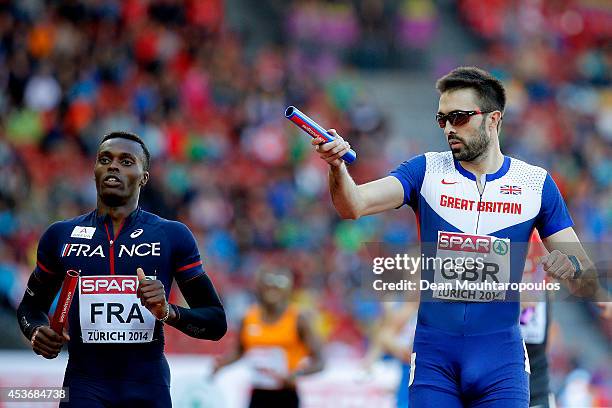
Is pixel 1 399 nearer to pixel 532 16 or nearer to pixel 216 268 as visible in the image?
pixel 216 268

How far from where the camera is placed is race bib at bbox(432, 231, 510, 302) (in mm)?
6828

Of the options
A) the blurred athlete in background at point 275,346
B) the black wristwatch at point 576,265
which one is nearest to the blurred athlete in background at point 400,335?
the blurred athlete in background at point 275,346

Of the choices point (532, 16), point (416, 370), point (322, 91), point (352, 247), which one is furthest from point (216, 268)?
point (532, 16)

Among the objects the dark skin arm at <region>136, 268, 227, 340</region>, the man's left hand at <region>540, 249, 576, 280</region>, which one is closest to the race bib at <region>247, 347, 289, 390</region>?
the dark skin arm at <region>136, 268, 227, 340</region>

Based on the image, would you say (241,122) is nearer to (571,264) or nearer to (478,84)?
(478,84)

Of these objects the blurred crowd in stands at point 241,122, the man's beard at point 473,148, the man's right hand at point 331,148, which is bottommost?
the man's right hand at point 331,148

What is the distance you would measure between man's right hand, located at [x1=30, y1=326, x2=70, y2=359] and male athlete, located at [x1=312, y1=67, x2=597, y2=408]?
1.85 meters

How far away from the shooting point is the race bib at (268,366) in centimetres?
1105

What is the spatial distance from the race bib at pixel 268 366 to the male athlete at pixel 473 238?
4373 millimetres

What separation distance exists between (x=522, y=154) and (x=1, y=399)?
12171 millimetres

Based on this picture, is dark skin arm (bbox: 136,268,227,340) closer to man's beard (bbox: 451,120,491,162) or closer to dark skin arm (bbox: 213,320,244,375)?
man's beard (bbox: 451,120,491,162)

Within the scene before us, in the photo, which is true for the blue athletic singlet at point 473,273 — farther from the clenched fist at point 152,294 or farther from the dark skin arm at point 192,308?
the clenched fist at point 152,294

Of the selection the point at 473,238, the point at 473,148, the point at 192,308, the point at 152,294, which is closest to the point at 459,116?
the point at 473,148

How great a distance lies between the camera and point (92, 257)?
6855 millimetres
